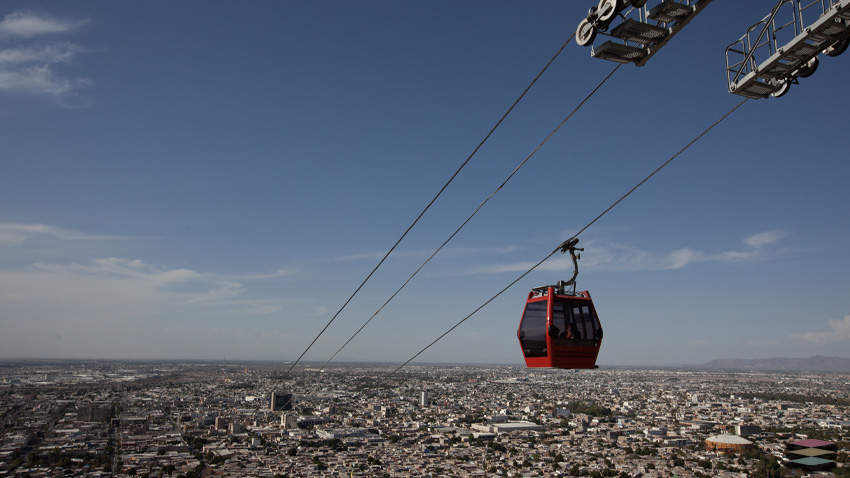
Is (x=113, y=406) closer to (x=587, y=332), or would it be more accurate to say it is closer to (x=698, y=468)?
(x=698, y=468)

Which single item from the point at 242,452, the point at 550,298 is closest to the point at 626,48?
the point at 550,298

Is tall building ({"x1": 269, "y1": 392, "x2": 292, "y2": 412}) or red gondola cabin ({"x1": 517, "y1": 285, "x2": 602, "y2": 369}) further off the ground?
red gondola cabin ({"x1": 517, "y1": 285, "x2": 602, "y2": 369})

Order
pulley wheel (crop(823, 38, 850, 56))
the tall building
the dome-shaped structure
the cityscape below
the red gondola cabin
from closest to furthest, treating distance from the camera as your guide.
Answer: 1. pulley wheel (crop(823, 38, 850, 56))
2. the red gondola cabin
3. the cityscape below
4. the dome-shaped structure
5. the tall building

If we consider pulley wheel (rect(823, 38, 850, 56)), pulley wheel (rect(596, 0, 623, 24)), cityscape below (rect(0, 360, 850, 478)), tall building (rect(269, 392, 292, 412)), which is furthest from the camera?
tall building (rect(269, 392, 292, 412))

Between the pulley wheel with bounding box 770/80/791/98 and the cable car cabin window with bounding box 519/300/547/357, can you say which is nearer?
the pulley wheel with bounding box 770/80/791/98

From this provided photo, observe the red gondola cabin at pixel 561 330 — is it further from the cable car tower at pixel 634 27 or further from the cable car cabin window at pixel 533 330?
the cable car tower at pixel 634 27

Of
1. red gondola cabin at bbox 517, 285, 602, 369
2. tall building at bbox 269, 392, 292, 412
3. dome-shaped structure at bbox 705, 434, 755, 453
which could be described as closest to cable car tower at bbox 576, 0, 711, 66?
red gondola cabin at bbox 517, 285, 602, 369

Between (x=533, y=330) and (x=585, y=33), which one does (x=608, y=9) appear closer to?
(x=585, y=33)

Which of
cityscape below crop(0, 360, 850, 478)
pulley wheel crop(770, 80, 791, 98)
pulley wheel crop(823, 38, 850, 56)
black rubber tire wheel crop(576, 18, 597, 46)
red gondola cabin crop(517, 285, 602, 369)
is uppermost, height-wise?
black rubber tire wheel crop(576, 18, 597, 46)

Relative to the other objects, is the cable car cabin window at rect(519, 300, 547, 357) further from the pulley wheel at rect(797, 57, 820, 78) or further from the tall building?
the tall building
